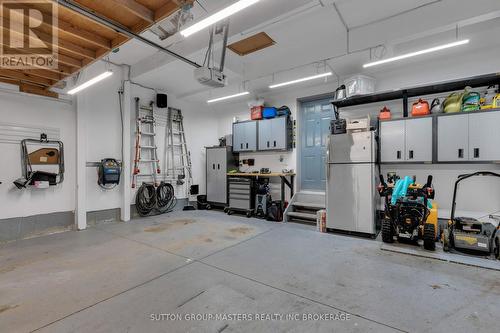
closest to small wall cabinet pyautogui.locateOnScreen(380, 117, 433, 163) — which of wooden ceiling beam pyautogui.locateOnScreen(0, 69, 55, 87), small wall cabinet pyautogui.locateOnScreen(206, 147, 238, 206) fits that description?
small wall cabinet pyautogui.locateOnScreen(206, 147, 238, 206)

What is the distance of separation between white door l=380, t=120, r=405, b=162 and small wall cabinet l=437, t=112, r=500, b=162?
582mm

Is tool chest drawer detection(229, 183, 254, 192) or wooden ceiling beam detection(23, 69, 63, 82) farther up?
wooden ceiling beam detection(23, 69, 63, 82)

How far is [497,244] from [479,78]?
2739 millimetres

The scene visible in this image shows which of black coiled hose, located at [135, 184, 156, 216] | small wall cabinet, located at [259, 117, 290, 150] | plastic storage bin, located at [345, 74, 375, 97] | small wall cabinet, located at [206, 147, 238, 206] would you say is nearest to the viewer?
plastic storage bin, located at [345, 74, 375, 97]

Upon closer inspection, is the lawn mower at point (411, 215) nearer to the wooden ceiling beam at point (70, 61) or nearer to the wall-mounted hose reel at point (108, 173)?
the wooden ceiling beam at point (70, 61)

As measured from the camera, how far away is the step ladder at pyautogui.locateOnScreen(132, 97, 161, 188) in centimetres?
615

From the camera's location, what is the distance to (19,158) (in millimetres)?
4406

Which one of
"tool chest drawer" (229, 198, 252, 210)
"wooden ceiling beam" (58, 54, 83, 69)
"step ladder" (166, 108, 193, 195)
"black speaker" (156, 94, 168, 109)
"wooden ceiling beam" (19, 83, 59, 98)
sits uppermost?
"black speaker" (156, 94, 168, 109)

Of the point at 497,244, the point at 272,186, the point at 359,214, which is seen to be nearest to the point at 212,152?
the point at 272,186

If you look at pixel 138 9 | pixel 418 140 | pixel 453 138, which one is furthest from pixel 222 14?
pixel 453 138

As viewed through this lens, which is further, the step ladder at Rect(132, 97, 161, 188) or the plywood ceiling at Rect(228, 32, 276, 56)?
the step ladder at Rect(132, 97, 161, 188)

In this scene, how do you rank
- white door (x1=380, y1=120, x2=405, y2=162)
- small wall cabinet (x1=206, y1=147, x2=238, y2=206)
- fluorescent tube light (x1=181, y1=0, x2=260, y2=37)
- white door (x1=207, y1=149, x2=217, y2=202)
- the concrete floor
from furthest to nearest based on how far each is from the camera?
white door (x1=207, y1=149, x2=217, y2=202)
small wall cabinet (x1=206, y1=147, x2=238, y2=206)
white door (x1=380, y1=120, x2=405, y2=162)
fluorescent tube light (x1=181, y1=0, x2=260, y2=37)
the concrete floor

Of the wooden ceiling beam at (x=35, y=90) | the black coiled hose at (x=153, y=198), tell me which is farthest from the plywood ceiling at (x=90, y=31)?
the black coiled hose at (x=153, y=198)

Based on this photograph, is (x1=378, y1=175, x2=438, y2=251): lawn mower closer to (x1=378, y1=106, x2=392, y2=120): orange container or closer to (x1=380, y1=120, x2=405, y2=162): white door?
(x1=380, y1=120, x2=405, y2=162): white door
